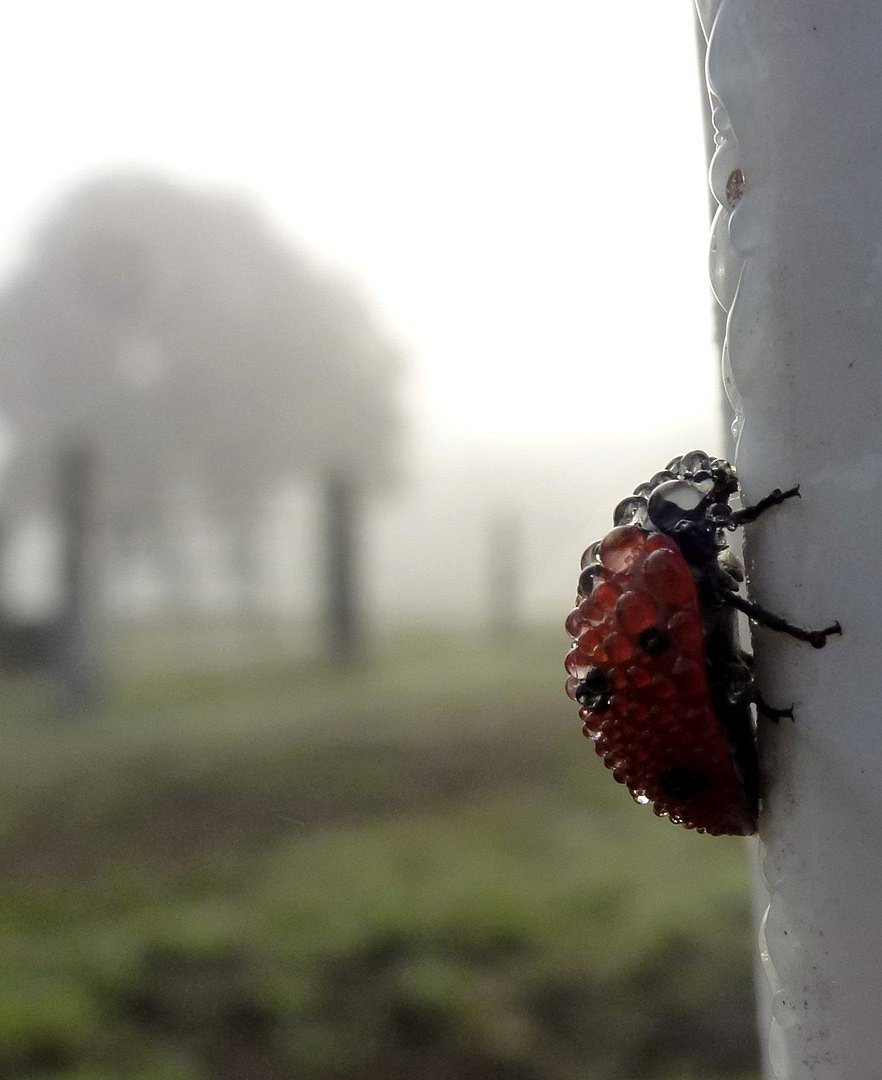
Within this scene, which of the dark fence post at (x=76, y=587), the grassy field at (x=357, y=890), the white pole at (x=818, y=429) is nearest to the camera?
the white pole at (x=818, y=429)

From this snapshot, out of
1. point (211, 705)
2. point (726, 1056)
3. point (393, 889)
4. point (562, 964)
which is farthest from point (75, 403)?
point (726, 1056)

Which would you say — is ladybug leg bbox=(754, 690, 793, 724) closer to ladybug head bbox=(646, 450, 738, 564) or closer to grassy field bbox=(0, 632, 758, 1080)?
ladybug head bbox=(646, 450, 738, 564)

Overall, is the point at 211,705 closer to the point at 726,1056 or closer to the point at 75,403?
the point at 75,403

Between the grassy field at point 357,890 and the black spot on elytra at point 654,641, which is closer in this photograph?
the black spot on elytra at point 654,641

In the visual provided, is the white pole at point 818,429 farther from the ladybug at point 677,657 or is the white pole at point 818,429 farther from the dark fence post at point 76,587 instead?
the dark fence post at point 76,587

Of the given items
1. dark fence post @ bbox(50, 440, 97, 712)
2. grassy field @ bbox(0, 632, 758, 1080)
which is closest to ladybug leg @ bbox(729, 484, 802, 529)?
grassy field @ bbox(0, 632, 758, 1080)

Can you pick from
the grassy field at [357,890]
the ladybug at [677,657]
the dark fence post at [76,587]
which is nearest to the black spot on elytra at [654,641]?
the ladybug at [677,657]

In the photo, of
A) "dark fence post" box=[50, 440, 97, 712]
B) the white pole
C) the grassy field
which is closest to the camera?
the white pole
